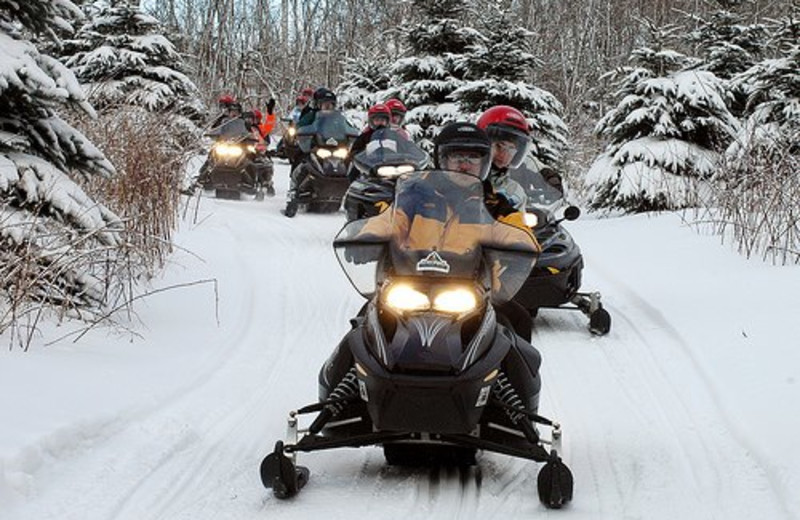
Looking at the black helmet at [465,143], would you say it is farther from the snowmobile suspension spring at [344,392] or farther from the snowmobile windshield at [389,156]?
the snowmobile windshield at [389,156]

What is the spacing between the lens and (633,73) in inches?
587

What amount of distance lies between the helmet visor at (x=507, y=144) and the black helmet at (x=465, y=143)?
1749 mm

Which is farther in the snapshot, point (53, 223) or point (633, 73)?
point (633, 73)

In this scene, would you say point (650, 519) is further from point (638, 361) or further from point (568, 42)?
point (568, 42)

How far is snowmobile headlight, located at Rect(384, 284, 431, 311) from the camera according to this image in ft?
13.9

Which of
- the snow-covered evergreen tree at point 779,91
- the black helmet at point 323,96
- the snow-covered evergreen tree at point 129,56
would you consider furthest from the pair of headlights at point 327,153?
the snow-covered evergreen tree at point 129,56

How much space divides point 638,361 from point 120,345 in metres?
3.47

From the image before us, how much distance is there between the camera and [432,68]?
19.0 meters

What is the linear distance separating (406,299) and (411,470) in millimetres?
870

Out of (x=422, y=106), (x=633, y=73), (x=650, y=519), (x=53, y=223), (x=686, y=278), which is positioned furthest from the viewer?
(x=422, y=106)

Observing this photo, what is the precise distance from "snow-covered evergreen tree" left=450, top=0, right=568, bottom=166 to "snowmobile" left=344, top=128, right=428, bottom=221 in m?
5.25

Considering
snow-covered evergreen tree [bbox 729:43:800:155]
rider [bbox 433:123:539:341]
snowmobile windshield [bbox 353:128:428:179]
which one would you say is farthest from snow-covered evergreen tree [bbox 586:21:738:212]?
rider [bbox 433:123:539:341]

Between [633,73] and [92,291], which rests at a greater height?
[633,73]

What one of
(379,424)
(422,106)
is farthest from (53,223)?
(422,106)
